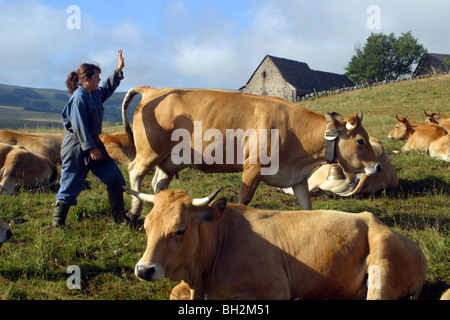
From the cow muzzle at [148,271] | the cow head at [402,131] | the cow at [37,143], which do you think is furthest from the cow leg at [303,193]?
the cow head at [402,131]

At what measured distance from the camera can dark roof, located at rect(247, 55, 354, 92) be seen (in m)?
54.8

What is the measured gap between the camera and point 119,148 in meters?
11.8

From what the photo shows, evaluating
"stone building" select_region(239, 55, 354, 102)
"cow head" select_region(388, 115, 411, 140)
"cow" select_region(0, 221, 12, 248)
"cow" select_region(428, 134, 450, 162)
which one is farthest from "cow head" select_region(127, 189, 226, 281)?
"stone building" select_region(239, 55, 354, 102)

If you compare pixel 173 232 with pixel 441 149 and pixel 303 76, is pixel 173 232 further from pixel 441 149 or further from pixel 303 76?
pixel 303 76

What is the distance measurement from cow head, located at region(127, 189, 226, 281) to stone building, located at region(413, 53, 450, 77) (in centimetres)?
7472

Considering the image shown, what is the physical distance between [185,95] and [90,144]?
1.86 m

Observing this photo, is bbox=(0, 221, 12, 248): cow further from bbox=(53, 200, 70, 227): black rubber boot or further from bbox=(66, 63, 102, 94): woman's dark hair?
bbox=(66, 63, 102, 94): woman's dark hair

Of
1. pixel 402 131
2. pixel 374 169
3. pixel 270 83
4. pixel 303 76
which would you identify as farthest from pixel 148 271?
pixel 303 76

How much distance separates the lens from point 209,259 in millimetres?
3975

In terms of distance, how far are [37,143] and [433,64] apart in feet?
239
